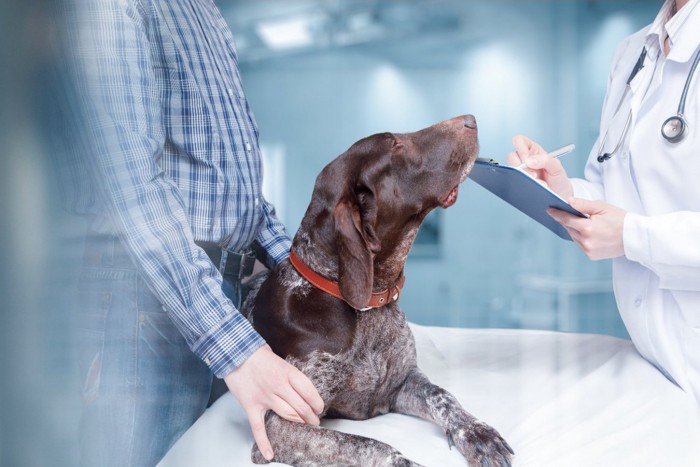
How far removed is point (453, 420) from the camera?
48.3 inches

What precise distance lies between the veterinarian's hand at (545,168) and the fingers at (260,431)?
2.56ft

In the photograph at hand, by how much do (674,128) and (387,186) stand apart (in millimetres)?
536

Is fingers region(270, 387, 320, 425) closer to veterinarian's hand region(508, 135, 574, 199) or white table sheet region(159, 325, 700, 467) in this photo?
white table sheet region(159, 325, 700, 467)

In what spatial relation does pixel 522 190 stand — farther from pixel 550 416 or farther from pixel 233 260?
pixel 233 260

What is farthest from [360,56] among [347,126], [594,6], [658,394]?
[658,394]

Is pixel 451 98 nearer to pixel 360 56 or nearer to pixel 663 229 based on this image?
pixel 360 56

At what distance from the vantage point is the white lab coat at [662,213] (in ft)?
3.69

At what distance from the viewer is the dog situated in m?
1.17

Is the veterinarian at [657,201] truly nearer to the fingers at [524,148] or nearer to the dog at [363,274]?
the fingers at [524,148]

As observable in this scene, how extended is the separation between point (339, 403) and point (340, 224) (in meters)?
0.38

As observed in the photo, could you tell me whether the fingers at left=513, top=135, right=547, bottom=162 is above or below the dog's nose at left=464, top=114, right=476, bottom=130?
below

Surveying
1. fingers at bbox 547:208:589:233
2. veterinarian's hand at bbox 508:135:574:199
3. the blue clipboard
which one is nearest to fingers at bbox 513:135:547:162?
veterinarian's hand at bbox 508:135:574:199

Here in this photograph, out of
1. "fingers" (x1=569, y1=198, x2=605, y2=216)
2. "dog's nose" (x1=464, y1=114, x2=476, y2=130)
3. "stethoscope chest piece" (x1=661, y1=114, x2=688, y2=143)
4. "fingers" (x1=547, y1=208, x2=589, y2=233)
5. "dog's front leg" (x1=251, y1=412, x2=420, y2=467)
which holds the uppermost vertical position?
"dog's nose" (x1=464, y1=114, x2=476, y2=130)

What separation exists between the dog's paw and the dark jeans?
19.7 inches
